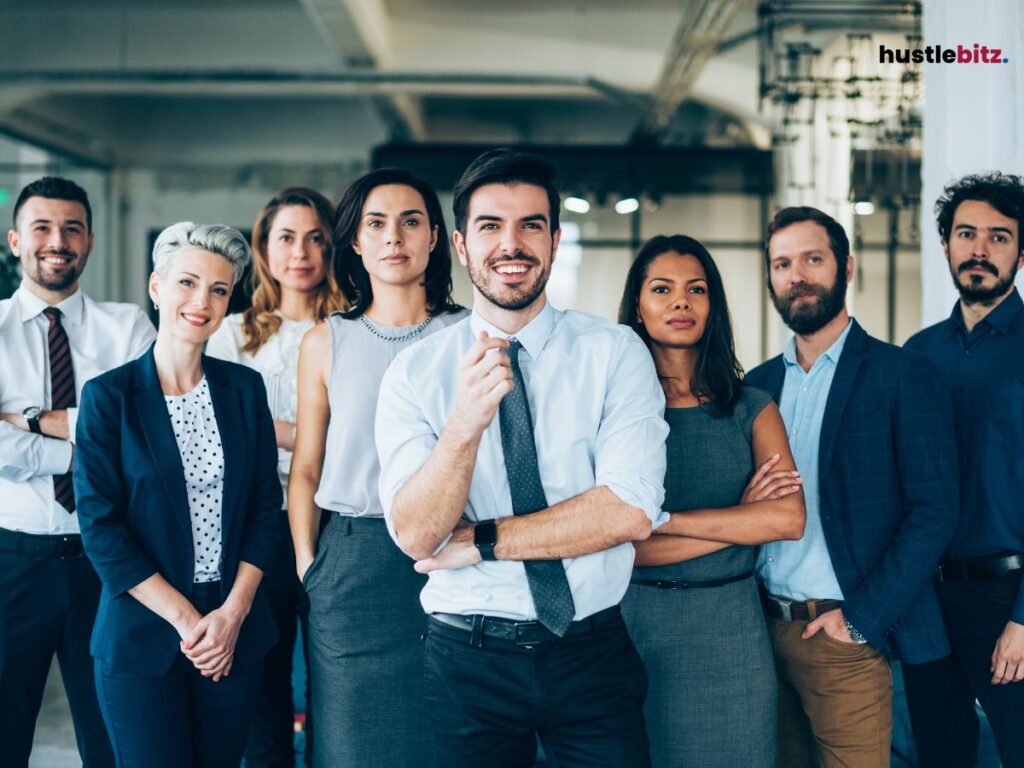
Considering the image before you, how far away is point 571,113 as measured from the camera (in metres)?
12.9

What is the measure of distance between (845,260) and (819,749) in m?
1.34

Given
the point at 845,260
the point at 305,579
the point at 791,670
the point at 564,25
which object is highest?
the point at 564,25

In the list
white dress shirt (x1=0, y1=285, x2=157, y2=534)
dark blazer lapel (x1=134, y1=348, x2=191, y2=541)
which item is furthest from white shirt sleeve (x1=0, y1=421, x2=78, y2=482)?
dark blazer lapel (x1=134, y1=348, x2=191, y2=541)

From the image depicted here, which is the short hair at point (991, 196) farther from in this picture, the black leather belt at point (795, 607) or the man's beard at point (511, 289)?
the man's beard at point (511, 289)

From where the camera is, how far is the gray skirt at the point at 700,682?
2279 millimetres

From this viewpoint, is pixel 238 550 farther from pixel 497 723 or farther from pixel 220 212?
pixel 220 212

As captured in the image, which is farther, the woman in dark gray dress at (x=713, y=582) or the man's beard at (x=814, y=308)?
the man's beard at (x=814, y=308)

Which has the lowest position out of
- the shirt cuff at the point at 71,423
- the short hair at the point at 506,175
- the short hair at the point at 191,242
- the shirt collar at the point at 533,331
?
the shirt cuff at the point at 71,423

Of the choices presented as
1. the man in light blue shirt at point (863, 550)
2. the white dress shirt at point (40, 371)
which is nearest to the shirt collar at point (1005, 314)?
the man in light blue shirt at point (863, 550)

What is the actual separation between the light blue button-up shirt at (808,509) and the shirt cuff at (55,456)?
6.41 feet

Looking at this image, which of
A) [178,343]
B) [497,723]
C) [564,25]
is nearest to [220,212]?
[564,25]

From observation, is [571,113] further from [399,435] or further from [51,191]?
[399,435]

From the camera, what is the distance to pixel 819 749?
2.56 meters

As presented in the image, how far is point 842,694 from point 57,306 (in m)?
2.52
